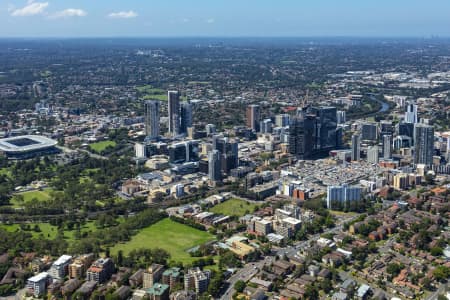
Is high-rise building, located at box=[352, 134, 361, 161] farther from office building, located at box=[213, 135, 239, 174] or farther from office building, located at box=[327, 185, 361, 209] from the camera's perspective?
office building, located at box=[327, 185, 361, 209]

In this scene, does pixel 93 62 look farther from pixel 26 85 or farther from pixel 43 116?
pixel 43 116

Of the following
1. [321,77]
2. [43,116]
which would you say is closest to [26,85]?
[43,116]

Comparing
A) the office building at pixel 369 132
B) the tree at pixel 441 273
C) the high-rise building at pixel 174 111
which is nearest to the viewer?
the tree at pixel 441 273

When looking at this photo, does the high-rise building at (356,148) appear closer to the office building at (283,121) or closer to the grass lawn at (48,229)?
the office building at (283,121)

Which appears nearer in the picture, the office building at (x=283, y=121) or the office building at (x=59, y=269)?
the office building at (x=59, y=269)

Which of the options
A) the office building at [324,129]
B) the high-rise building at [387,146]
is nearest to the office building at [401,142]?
the high-rise building at [387,146]

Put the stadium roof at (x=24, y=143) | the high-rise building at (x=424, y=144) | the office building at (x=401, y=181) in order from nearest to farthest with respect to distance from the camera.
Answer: the office building at (x=401, y=181)
the high-rise building at (x=424, y=144)
the stadium roof at (x=24, y=143)

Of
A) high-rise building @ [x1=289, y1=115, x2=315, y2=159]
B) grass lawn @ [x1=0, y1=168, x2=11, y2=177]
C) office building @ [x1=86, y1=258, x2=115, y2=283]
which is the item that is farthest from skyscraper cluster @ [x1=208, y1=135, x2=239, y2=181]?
grass lawn @ [x1=0, y1=168, x2=11, y2=177]
